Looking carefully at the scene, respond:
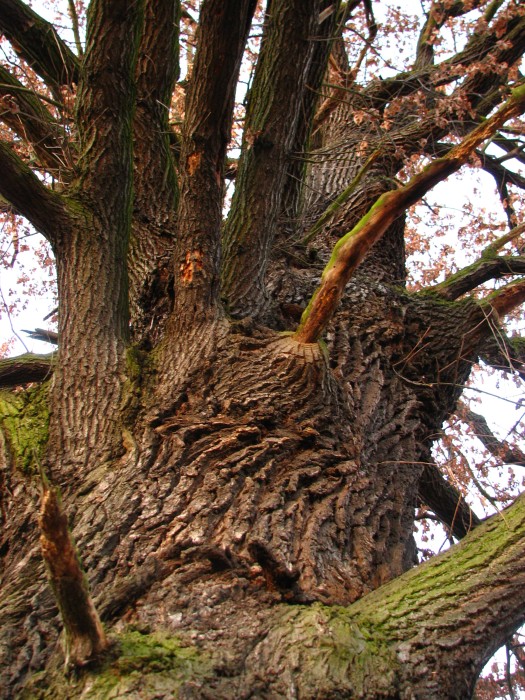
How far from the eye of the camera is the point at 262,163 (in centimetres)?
317

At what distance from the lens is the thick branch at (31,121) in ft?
10.0

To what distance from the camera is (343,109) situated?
5555mm

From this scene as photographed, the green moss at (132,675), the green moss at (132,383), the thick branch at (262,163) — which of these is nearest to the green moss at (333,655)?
the green moss at (132,675)

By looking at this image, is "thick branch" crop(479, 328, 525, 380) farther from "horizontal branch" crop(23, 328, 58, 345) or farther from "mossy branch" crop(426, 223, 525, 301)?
"horizontal branch" crop(23, 328, 58, 345)

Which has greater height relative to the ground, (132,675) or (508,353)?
(508,353)

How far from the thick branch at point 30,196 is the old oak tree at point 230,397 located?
1cm

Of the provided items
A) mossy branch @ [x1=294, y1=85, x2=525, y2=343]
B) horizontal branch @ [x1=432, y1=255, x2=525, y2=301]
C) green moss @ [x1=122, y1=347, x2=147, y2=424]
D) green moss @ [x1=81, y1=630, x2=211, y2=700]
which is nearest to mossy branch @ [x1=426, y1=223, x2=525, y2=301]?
horizontal branch @ [x1=432, y1=255, x2=525, y2=301]

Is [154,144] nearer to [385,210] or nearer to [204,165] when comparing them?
[204,165]

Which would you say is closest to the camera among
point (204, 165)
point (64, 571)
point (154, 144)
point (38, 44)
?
point (64, 571)

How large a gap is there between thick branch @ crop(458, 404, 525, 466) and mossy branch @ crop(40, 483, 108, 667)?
9.11 feet

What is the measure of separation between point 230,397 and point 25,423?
903 millimetres

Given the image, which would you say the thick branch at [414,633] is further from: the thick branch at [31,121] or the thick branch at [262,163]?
the thick branch at [31,121]

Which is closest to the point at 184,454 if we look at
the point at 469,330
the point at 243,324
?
the point at 243,324

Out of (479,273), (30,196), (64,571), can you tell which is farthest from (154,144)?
(64,571)
